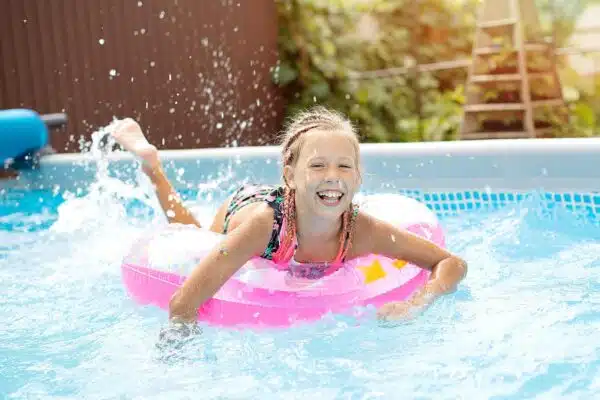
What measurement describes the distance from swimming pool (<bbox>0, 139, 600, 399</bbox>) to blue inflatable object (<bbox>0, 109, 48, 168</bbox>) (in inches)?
21.0

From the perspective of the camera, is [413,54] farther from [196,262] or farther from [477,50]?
[196,262]

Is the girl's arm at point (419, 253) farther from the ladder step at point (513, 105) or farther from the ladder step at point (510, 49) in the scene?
the ladder step at point (510, 49)

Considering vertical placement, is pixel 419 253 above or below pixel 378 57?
below

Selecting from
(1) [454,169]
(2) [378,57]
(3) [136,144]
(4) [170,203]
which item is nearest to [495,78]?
(2) [378,57]

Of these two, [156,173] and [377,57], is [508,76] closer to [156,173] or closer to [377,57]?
[377,57]

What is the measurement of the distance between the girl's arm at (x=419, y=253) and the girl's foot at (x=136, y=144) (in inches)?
56.6

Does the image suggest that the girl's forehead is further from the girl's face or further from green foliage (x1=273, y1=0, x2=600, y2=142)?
green foliage (x1=273, y1=0, x2=600, y2=142)

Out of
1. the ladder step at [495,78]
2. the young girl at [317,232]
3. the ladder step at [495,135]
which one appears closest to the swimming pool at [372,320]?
the young girl at [317,232]

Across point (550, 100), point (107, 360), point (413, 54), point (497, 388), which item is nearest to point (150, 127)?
point (413, 54)

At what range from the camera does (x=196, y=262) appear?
2924 millimetres

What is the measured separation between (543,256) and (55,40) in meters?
4.85

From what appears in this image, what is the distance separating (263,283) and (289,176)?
363mm

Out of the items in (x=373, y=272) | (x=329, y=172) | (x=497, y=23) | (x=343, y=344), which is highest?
(x=497, y=23)

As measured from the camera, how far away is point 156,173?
4.02 meters
